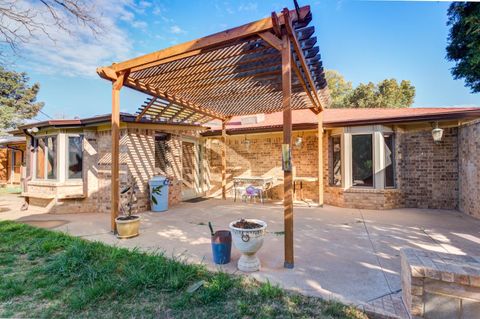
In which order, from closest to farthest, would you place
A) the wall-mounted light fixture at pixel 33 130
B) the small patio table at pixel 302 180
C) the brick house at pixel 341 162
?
1. the brick house at pixel 341 162
2. the wall-mounted light fixture at pixel 33 130
3. the small patio table at pixel 302 180

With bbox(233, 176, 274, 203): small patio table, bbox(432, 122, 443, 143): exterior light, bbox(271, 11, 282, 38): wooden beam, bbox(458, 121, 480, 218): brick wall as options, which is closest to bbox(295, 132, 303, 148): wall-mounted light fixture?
bbox(233, 176, 274, 203): small patio table

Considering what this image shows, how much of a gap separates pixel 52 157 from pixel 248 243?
771 cm

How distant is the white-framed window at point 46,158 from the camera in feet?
25.2

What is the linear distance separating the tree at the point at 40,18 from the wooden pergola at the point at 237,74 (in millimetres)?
1387

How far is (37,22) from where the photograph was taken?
495 centimetres

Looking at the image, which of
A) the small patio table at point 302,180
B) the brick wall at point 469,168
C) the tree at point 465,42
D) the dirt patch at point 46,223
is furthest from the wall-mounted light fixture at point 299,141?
the dirt patch at point 46,223

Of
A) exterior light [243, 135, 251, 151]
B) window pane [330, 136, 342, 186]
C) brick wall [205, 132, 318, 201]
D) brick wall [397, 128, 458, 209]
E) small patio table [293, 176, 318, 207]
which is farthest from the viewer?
exterior light [243, 135, 251, 151]

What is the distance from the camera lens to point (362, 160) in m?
7.70

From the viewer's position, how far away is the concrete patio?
297 cm

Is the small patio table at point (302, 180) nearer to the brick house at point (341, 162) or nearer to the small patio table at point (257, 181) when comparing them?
the brick house at point (341, 162)

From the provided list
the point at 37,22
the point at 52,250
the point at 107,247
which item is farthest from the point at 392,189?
the point at 37,22

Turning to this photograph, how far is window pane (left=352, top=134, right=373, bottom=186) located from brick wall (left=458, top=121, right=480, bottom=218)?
230cm

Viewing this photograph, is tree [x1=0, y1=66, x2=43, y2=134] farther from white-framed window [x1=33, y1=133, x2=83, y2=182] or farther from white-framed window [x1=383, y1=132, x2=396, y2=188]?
white-framed window [x1=383, y1=132, x2=396, y2=188]

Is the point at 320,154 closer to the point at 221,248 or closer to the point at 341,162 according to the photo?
the point at 341,162
